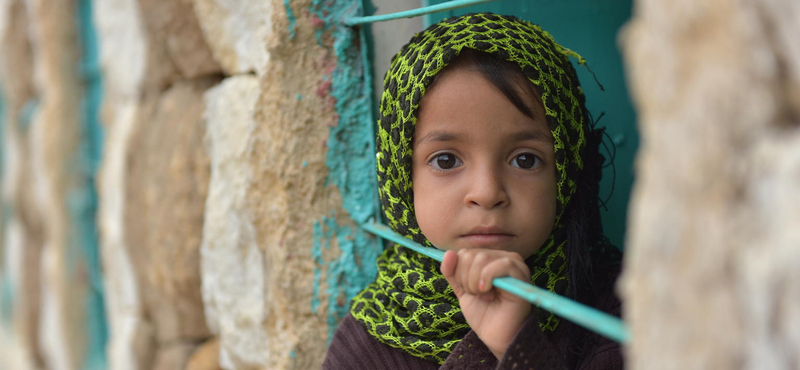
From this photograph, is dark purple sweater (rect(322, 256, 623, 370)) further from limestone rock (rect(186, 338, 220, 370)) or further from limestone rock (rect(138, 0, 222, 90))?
limestone rock (rect(138, 0, 222, 90))

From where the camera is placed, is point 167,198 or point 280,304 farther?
point 167,198

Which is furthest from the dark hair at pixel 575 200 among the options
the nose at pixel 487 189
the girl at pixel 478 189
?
the nose at pixel 487 189

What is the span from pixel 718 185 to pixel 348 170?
0.96 m

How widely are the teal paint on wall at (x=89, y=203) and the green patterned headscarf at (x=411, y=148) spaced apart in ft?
6.56

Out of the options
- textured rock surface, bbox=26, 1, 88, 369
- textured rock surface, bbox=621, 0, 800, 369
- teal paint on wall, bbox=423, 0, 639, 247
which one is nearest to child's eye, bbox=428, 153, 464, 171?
teal paint on wall, bbox=423, 0, 639, 247

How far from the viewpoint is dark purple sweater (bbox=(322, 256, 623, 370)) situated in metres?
0.73

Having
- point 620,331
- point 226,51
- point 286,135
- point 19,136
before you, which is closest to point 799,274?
point 620,331

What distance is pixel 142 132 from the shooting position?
183 cm

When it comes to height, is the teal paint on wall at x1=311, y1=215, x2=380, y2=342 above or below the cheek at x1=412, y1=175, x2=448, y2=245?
below

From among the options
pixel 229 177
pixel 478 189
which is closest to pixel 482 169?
pixel 478 189

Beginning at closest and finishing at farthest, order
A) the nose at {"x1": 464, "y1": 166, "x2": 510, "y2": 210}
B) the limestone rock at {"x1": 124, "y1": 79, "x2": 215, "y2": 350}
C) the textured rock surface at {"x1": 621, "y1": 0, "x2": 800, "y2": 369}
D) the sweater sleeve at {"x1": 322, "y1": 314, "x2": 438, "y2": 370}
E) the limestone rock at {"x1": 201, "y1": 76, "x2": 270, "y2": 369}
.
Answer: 1. the textured rock surface at {"x1": 621, "y1": 0, "x2": 800, "y2": 369}
2. the nose at {"x1": 464, "y1": 166, "x2": 510, "y2": 210}
3. the sweater sleeve at {"x1": 322, "y1": 314, "x2": 438, "y2": 370}
4. the limestone rock at {"x1": 201, "y1": 76, "x2": 270, "y2": 369}
5. the limestone rock at {"x1": 124, "y1": 79, "x2": 215, "y2": 350}

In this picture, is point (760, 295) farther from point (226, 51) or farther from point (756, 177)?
point (226, 51)

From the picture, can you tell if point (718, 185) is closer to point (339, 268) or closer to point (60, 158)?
point (339, 268)

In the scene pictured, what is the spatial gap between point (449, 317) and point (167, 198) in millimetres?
937
